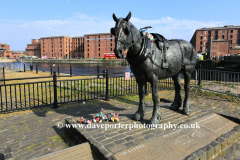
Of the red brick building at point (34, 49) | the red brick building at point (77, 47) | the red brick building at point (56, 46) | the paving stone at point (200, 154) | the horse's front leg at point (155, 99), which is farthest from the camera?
the red brick building at point (34, 49)

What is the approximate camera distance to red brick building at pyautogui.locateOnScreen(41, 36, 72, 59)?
111438mm

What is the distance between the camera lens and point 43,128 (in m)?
4.92

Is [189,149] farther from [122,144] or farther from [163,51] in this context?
[163,51]

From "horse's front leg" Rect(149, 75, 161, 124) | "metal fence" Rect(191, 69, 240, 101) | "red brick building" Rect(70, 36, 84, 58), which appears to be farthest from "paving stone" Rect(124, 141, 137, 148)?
"red brick building" Rect(70, 36, 84, 58)

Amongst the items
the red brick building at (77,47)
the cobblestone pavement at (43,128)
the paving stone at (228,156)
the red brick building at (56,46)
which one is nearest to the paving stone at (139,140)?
the cobblestone pavement at (43,128)

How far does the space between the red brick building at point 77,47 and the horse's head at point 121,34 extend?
114148 mm

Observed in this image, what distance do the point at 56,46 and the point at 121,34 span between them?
120520 mm

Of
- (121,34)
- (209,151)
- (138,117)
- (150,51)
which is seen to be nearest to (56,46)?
(138,117)

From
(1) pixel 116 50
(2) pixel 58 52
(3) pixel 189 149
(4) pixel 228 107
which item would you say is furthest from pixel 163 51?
(2) pixel 58 52

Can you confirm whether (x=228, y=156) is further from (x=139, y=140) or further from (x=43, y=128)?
(x=43, y=128)

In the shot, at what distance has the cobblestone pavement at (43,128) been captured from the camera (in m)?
3.73

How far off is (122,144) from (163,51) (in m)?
2.67

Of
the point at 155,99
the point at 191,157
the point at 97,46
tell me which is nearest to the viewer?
the point at 191,157

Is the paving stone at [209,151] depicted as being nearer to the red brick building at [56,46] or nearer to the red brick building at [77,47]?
the red brick building at [77,47]
